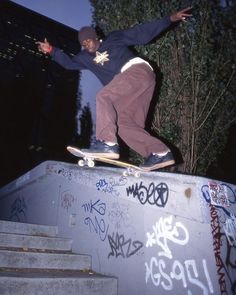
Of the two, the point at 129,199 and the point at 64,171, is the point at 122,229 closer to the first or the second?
the point at 129,199

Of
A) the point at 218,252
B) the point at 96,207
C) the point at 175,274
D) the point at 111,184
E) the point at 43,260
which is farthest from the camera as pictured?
the point at 96,207

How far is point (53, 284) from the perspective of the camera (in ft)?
12.9

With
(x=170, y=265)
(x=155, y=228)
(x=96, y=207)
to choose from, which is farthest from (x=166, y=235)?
(x=96, y=207)

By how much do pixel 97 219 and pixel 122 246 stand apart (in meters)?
0.73

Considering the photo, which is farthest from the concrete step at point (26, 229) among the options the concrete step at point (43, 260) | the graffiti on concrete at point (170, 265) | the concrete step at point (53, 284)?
the graffiti on concrete at point (170, 265)

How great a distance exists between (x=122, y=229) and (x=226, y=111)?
3.36 metres

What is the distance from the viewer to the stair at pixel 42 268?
3766mm

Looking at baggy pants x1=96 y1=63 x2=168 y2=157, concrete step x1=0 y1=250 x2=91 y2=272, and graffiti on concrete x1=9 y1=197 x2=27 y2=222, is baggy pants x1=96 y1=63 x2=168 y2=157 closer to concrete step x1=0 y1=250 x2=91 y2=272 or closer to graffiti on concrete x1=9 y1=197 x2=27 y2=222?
concrete step x1=0 y1=250 x2=91 y2=272

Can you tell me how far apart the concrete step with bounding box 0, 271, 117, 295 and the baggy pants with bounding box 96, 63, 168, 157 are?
1754mm

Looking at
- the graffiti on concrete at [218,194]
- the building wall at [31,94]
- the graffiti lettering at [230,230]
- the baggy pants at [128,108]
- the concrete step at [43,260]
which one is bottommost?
the concrete step at [43,260]

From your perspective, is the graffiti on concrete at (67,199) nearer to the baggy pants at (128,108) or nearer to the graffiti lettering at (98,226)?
the graffiti lettering at (98,226)

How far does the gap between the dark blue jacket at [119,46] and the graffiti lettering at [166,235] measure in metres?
1.98

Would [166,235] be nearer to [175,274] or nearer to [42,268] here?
[175,274]

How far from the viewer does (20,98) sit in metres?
16.9
